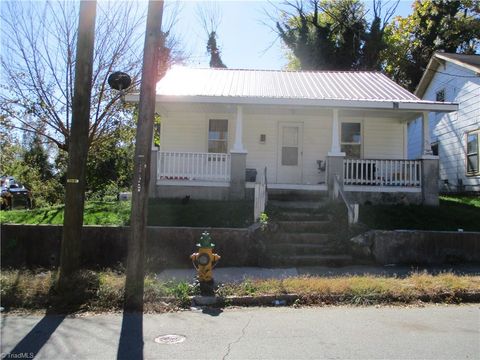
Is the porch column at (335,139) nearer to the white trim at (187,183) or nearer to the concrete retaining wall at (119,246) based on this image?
the white trim at (187,183)

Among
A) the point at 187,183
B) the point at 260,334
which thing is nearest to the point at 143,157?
the point at 260,334

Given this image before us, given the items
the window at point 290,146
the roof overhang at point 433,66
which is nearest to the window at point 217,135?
the window at point 290,146

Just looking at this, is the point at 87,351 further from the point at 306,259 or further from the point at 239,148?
the point at 239,148

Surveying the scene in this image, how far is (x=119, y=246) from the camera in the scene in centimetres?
994

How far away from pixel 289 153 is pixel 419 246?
6.69 m

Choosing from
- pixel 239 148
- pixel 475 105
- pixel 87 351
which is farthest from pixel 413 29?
pixel 87 351

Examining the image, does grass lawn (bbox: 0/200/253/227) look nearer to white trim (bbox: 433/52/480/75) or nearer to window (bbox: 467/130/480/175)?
window (bbox: 467/130/480/175)

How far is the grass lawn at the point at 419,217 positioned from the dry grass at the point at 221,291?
3494 mm

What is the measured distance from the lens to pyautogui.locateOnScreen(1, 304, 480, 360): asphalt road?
16.4 ft

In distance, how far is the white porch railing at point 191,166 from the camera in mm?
13906

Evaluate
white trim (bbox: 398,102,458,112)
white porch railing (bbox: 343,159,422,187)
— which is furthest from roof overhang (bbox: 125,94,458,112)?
white porch railing (bbox: 343,159,422,187)

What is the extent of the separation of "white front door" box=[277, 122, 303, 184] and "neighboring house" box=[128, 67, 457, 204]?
35 mm

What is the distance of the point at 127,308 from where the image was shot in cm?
686

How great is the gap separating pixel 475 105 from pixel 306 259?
41.5 feet
